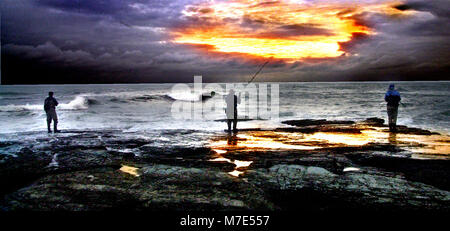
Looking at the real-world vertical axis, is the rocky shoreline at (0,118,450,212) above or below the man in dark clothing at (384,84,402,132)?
below

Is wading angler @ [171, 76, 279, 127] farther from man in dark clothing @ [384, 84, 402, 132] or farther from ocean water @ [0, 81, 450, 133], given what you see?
man in dark clothing @ [384, 84, 402, 132]

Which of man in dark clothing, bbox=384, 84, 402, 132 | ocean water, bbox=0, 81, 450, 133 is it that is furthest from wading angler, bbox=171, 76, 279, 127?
man in dark clothing, bbox=384, 84, 402, 132

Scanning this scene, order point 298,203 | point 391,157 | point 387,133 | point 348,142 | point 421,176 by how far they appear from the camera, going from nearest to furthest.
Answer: point 298,203
point 421,176
point 391,157
point 348,142
point 387,133

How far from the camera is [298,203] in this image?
16.9ft

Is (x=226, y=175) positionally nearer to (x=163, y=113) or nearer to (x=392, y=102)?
(x=392, y=102)

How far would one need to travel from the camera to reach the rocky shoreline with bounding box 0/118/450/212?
511 cm

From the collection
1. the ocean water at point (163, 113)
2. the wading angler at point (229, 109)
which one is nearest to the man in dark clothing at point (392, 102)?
the ocean water at point (163, 113)

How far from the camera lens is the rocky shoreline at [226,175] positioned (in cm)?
511

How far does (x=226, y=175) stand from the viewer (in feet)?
21.9

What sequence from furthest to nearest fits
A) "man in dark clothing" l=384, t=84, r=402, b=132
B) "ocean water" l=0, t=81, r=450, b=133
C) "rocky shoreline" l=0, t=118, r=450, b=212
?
"ocean water" l=0, t=81, r=450, b=133
"man in dark clothing" l=384, t=84, r=402, b=132
"rocky shoreline" l=0, t=118, r=450, b=212
